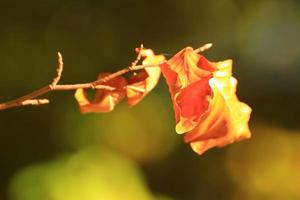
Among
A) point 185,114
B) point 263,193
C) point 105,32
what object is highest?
point 105,32

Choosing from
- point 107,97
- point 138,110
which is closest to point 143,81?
point 107,97

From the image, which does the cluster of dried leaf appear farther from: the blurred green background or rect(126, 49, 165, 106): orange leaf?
the blurred green background

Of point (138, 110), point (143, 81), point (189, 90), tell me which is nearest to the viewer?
point (189, 90)

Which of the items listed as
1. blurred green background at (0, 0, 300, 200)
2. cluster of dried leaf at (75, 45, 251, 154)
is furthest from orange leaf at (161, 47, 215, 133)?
blurred green background at (0, 0, 300, 200)

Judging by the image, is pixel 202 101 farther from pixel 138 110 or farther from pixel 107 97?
pixel 138 110

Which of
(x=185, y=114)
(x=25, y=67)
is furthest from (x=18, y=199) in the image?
(x=185, y=114)

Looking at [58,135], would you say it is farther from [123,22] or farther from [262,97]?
[262,97]

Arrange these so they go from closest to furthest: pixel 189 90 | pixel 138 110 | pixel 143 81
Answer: pixel 189 90 → pixel 143 81 → pixel 138 110
